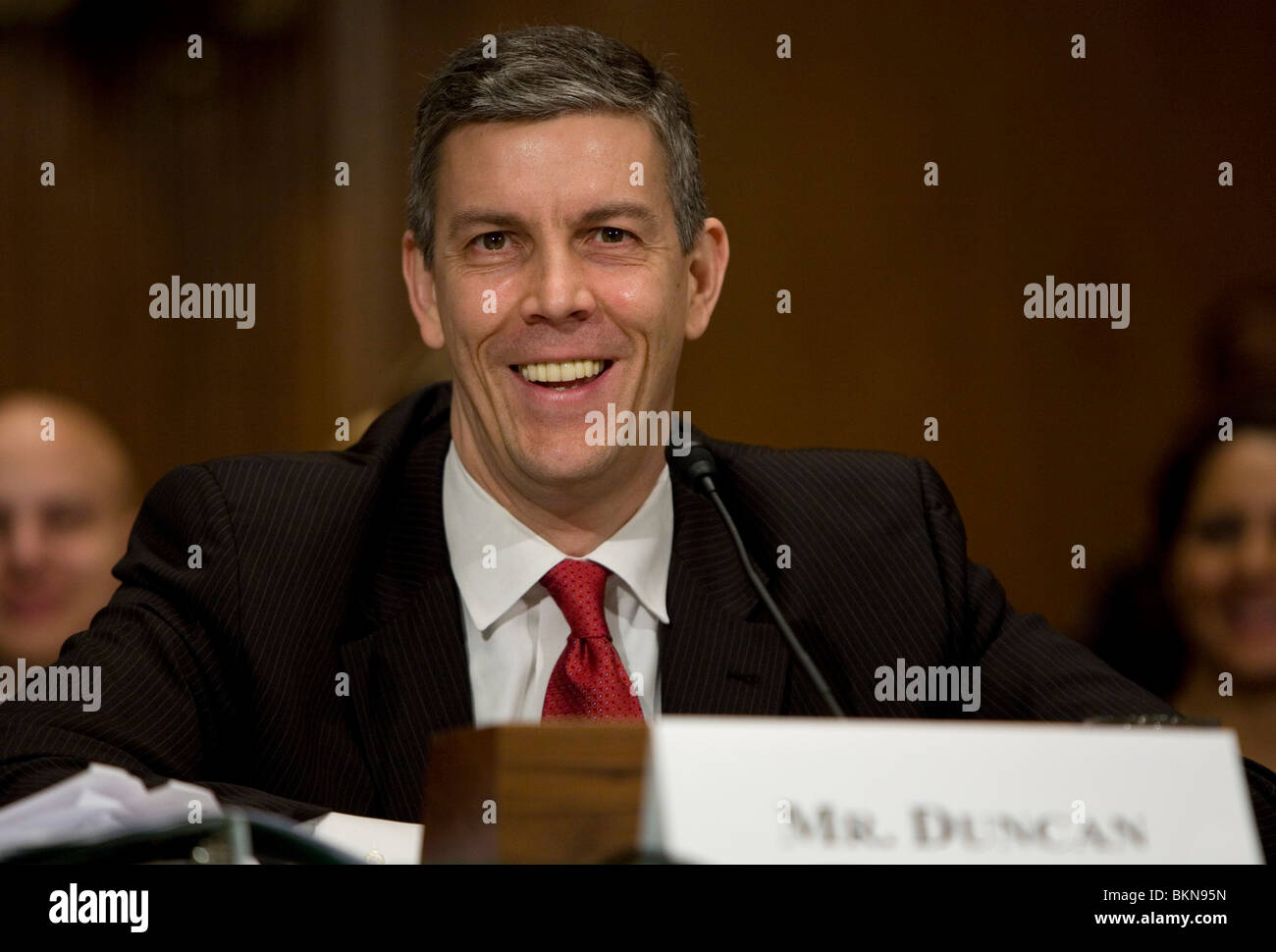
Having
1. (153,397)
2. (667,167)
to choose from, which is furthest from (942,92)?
(153,397)

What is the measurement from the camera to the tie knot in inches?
72.0

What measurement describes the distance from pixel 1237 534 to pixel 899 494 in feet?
4.54

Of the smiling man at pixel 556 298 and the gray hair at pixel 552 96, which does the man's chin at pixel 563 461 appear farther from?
the gray hair at pixel 552 96

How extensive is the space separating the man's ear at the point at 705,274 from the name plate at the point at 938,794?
3.88 feet

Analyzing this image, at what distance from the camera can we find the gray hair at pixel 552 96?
1.91 metres

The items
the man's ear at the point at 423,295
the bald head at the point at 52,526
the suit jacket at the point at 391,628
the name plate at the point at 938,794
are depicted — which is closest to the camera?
the name plate at the point at 938,794

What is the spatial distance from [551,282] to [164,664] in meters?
0.63

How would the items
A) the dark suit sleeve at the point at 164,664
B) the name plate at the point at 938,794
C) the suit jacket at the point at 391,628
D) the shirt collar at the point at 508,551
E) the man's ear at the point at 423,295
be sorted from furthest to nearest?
the man's ear at the point at 423,295 < the shirt collar at the point at 508,551 < the suit jacket at the point at 391,628 < the dark suit sleeve at the point at 164,664 < the name plate at the point at 938,794

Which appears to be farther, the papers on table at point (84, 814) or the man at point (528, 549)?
the man at point (528, 549)

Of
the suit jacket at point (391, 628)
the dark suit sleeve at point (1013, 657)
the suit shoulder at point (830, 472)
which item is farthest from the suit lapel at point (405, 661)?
the dark suit sleeve at point (1013, 657)

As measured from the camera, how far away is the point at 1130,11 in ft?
11.4

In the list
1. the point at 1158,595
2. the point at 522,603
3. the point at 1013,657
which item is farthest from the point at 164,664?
the point at 1158,595

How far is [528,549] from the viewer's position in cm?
189
